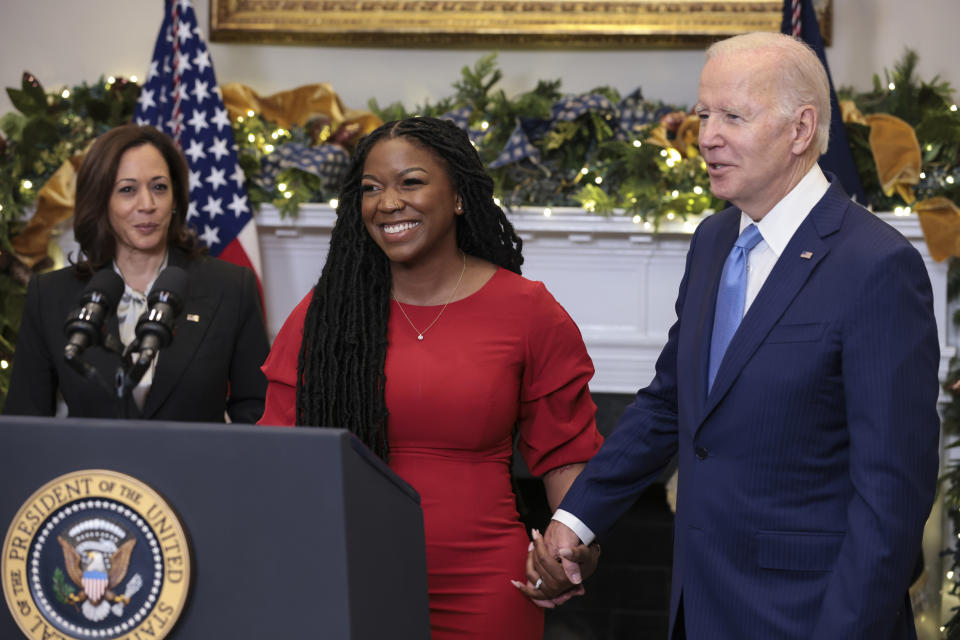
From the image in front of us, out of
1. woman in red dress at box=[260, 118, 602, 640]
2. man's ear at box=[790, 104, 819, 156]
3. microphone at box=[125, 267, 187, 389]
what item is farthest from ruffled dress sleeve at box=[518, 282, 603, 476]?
microphone at box=[125, 267, 187, 389]

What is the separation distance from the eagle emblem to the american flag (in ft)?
9.63

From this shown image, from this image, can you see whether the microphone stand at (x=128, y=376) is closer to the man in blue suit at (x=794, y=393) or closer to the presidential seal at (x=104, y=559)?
the presidential seal at (x=104, y=559)

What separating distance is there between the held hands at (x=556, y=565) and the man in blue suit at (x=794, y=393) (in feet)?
0.84

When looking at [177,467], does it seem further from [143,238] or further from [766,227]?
[143,238]

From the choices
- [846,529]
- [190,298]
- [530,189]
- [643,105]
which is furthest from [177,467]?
[643,105]

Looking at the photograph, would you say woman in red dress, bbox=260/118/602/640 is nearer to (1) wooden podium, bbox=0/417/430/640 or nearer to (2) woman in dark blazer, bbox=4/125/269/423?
(2) woman in dark blazer, bbox=4/125/269/423

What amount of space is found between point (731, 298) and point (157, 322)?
97 cm

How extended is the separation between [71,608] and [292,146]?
315 centimetres

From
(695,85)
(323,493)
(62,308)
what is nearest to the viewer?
(323,493)

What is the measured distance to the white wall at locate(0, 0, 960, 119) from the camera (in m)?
4.45

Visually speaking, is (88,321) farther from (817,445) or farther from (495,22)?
(495,22)

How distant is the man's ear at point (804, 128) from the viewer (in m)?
1.79

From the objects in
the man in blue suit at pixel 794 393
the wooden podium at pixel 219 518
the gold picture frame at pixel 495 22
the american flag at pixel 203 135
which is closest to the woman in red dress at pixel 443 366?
the man in blue suit at pixel 794 393

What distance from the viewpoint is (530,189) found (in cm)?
420
